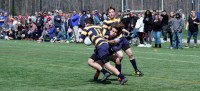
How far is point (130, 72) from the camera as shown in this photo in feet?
50.8

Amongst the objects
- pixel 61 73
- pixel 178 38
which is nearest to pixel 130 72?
pixel 61 73

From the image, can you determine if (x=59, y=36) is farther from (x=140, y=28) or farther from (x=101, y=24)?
(x=101, y=24)

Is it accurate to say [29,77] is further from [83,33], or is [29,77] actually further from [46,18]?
[46,18]

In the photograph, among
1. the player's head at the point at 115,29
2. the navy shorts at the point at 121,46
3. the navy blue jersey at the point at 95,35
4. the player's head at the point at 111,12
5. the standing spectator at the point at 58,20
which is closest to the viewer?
the navy blue jersey at the point at 95,35

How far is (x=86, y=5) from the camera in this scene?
43.1 metres

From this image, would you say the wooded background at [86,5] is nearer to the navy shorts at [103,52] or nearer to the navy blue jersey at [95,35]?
the navy blue jersey at [95,35]

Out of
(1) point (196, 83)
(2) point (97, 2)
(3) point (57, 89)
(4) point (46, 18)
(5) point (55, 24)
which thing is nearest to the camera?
(3) point (57, 89)

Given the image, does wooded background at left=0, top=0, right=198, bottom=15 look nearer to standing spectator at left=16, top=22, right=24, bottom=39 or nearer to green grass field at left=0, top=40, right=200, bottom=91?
standing spectator at left=16, top=22, right=24, bottom=39

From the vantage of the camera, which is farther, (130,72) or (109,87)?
(130,72)

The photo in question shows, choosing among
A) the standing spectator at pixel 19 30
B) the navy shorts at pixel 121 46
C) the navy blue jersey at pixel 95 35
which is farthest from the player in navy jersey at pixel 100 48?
the standing spectator at pixel 19 30

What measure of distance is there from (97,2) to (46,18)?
5.95 meters

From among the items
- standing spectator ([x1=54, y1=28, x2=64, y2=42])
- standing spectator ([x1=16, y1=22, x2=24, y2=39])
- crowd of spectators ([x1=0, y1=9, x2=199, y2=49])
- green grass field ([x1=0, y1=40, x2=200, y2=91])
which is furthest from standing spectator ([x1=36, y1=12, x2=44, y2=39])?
green grass field ([x1=0, y1=40, x2=200, y2=91])

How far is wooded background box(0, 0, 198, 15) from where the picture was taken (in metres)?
37.5

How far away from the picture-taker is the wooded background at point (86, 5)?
123ft
